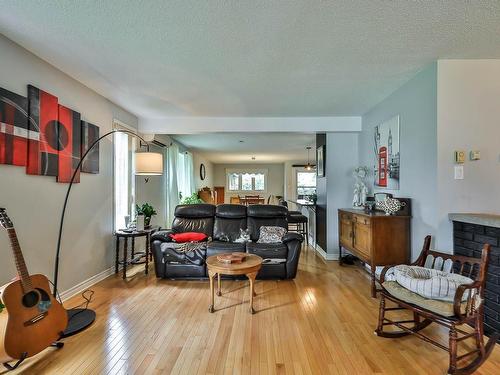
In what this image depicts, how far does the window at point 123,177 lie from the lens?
399cm

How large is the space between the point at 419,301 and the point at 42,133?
3.48m

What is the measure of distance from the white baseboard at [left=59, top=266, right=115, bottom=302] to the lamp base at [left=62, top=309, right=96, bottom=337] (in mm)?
362

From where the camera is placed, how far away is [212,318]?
2508 millimetres

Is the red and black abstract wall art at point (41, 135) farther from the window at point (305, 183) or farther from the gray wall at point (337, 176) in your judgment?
the window at point (305, 183)

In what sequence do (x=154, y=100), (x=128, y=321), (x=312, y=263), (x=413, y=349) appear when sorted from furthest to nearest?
1. (x=312, y=263)
2. (x=154, y=100)
3. (x=128, y=321)
4. (x=413, y=349)

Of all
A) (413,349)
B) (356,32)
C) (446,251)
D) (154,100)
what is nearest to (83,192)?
(154,100)

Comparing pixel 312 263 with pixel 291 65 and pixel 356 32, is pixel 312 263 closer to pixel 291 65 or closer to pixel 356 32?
pixel 291 65

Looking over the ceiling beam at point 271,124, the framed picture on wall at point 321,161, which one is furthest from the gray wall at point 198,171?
the framed picture on wall at point 321,161

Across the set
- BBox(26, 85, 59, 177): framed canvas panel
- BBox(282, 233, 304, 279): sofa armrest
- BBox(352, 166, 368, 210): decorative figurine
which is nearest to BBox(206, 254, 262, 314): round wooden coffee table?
BBox(282, 233, 304, 279): sofa armrest

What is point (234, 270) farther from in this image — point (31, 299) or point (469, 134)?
point (469, 134)

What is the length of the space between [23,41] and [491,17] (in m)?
3.62

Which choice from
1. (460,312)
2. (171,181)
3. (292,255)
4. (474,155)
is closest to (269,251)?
(292,255)

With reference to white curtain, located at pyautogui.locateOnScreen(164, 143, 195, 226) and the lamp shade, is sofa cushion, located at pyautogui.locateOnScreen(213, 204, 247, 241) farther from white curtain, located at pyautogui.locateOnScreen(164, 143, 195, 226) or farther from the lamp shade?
white curtain, located at pyautogui.locateOnScreen(164, 143, 195, 226)

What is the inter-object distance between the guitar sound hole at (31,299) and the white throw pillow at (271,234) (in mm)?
2621
